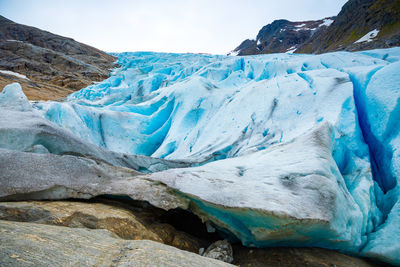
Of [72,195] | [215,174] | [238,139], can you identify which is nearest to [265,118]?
[238,139]

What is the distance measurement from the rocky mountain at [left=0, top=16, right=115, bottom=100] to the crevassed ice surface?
10.8m

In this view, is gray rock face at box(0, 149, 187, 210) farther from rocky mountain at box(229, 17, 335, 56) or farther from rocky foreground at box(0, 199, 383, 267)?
rocky mountain at box(229, 17, 335, 56)

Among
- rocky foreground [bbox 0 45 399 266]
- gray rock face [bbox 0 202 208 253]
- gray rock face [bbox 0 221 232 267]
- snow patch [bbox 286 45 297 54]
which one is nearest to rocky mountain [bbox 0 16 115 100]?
rocky foreground [bbox 0 45 399 266]

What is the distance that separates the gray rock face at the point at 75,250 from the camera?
1064 mm

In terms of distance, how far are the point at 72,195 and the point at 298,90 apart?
4.79m

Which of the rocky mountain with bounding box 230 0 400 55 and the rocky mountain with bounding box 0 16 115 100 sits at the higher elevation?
the rocky mountain with bounding box 230 0 400 55

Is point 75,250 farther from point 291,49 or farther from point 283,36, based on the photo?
point 283,36

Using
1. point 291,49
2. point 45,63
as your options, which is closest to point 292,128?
point 45,63

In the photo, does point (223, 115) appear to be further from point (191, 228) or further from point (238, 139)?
point (191, 228)

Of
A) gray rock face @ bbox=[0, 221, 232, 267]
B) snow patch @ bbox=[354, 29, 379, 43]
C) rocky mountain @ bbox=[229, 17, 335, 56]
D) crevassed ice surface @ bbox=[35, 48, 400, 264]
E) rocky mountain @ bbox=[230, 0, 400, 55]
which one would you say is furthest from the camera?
rocky mountain @ bbox=[229, 17, 335, 56]

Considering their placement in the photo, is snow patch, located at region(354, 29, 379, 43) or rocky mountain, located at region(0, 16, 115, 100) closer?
rocky mountain, located at region(0, 16, 115, 100)

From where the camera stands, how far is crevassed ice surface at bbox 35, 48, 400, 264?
2178mm

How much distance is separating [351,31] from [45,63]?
143 feet

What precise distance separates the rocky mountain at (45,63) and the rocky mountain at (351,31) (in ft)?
91.7
